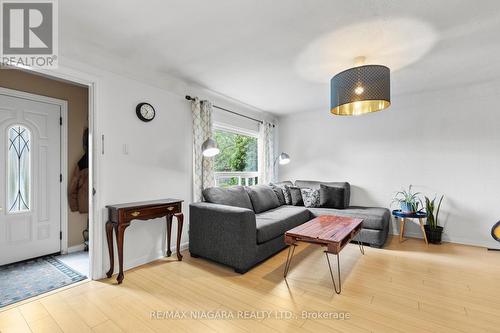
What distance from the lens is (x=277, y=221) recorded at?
118 inches

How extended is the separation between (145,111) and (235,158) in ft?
6.63

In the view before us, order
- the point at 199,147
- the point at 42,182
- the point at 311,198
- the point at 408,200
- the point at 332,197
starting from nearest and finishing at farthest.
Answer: the point at 42,182 < the point at 199,147 < the point at 408,200 < the point at 332,197 < the point at 311,198

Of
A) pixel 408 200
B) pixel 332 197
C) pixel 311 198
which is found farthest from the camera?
pixel 311 198

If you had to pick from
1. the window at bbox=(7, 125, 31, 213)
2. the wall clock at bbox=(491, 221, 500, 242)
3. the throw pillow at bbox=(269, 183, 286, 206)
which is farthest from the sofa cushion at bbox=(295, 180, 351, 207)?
the window at bbox=(7, 125, 31, 213)

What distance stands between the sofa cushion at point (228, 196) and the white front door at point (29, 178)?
2.02 metres

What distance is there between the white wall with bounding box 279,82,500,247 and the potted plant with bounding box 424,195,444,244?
103mm

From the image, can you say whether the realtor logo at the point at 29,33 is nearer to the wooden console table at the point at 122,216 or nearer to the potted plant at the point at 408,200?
the wooden console table at the point at 122,216

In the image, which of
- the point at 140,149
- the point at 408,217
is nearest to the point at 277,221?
the point at 140,149

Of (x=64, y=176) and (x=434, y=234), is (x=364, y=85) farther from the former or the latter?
(x=64, y=176)

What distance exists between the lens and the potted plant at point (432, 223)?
11.4ft

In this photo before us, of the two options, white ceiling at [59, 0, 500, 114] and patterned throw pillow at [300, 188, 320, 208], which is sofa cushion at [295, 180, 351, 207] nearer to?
patterned throw pillow at [300, 188, 320, 208]

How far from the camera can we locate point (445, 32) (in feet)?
6.78

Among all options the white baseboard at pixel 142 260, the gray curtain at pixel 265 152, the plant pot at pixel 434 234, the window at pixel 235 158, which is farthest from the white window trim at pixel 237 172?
the plant pot at pixel 434 234

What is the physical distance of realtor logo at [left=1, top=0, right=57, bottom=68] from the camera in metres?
1.76
